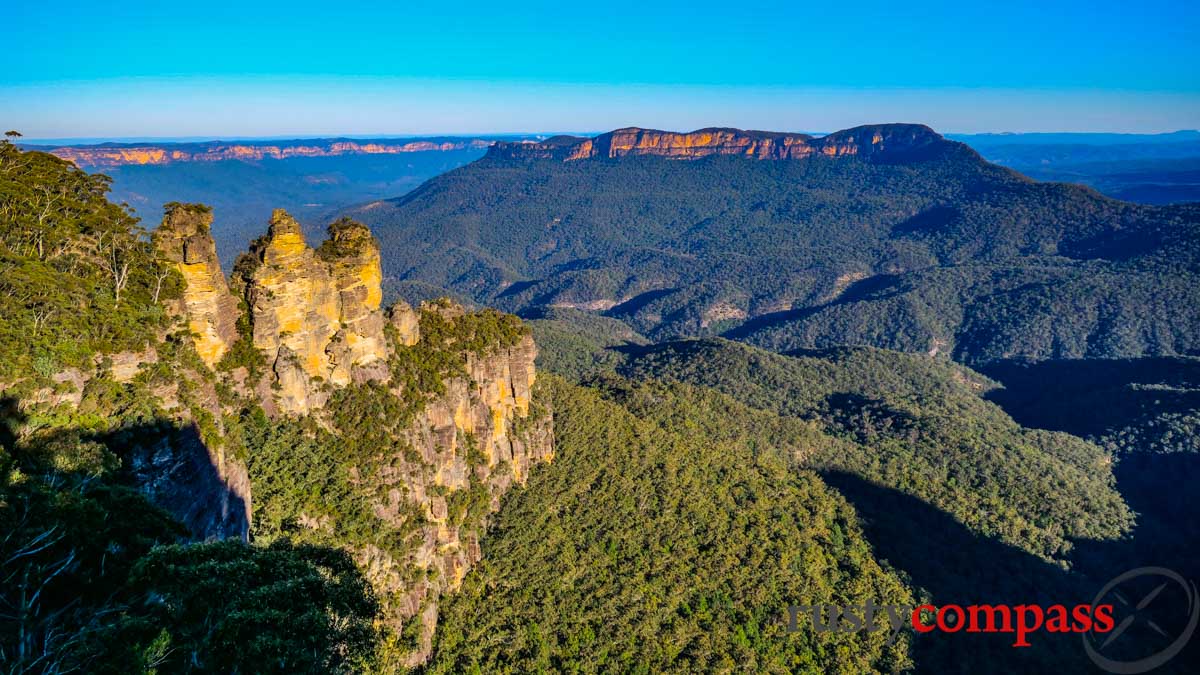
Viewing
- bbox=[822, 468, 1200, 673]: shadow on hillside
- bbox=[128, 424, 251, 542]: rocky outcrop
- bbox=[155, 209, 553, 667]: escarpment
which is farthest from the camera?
bbox=[822, 468, 1200, 673]: shadow on hillside

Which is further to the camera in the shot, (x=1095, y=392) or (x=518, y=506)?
(x=1095, y=392)

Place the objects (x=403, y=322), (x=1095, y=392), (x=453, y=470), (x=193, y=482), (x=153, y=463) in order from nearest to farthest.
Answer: (x=153, y=463) < (x=193, y=482) < (x=453, y=470) < (x=403, y=322) < (x=1095, y=392)

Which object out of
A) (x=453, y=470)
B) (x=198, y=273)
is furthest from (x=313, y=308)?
(x=453, y=470)

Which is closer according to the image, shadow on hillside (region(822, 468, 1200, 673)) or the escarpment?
the escarpment

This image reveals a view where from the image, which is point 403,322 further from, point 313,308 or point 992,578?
point 992,578

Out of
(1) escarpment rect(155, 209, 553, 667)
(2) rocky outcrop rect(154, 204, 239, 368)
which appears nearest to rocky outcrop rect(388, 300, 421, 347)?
(1) escarpment rect(155, 209, 553, 667)

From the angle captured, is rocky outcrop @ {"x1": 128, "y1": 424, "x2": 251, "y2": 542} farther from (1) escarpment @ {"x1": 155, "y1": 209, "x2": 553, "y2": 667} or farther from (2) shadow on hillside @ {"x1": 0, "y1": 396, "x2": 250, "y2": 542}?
(1) escarpment @ {"x1": 155, "y1": 209, "x2": 553, "y2": 667}
